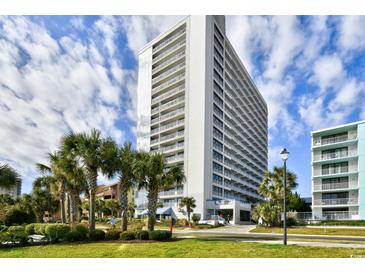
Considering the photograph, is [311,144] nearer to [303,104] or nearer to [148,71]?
[303,104]

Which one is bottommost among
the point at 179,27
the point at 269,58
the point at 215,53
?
the point at 269,58

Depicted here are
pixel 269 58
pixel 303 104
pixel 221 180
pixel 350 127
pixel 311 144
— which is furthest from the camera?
pixel 221 180

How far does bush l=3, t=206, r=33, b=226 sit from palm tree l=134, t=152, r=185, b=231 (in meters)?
19.7

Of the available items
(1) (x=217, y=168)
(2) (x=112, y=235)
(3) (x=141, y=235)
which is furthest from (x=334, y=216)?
(2) (x=112, y=235)

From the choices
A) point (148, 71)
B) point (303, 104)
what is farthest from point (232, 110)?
point (303, 104)

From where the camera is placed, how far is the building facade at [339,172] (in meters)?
45.0

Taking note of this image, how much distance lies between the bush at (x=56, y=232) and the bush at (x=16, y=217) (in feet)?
59.2

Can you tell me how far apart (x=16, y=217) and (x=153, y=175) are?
72.3 feet

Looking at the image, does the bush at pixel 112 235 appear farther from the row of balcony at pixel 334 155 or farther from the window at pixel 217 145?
the window at pixel 217 145

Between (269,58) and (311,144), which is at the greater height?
(269,58)

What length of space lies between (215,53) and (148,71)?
18692mm

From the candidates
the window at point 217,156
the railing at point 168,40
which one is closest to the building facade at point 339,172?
the window at point 217,156

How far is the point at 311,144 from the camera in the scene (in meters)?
51.9
